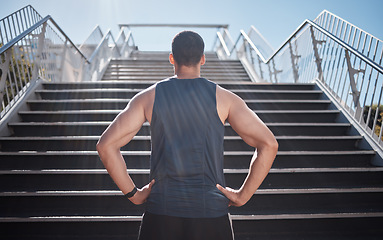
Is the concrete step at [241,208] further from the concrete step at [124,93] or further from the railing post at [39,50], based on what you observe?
the railing post at [39,50]

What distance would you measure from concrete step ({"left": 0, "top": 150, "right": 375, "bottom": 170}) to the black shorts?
190 cm

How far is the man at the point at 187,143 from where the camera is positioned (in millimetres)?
988

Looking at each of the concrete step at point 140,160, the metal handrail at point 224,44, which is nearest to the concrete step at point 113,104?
the concrete step at point 140,160

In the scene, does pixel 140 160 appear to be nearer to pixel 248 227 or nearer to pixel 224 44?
pixel 248 227

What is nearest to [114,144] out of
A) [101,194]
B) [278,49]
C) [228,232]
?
[228,232]

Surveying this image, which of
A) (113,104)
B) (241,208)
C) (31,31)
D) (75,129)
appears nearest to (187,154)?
(241,208)

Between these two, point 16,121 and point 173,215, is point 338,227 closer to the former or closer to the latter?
point 173,215

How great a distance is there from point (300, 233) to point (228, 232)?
65.7 inches

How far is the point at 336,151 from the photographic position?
315cm

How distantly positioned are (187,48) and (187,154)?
1.29ft

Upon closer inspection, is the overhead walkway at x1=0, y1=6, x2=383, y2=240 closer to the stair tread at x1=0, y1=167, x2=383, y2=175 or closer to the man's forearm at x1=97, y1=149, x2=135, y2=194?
the stair tread at x1=0, y1=167, x2=383, y2=175

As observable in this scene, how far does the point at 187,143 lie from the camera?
Result: 3.32 feet

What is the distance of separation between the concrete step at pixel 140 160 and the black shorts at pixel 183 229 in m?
1.90

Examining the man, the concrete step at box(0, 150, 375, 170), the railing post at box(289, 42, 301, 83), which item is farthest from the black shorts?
the railing post at box(289, 42, 301, 83)
